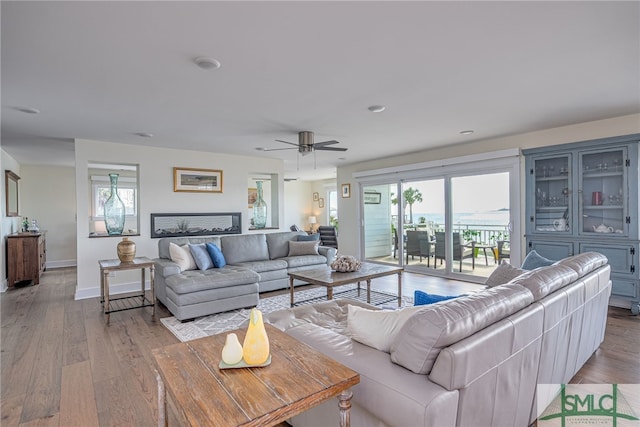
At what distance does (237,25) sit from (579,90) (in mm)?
3168

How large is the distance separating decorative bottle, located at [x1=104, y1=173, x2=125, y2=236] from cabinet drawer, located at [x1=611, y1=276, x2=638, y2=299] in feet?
22.1

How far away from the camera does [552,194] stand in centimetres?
452

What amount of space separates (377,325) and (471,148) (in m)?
4.88

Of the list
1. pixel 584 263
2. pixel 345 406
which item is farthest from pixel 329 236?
pixel 345 406

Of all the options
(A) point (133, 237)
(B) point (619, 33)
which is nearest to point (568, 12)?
(B) point (619, 33)

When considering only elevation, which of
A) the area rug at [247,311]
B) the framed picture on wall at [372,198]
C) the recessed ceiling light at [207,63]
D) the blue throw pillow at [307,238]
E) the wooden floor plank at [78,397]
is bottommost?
the wooden floor plank at [78,397]

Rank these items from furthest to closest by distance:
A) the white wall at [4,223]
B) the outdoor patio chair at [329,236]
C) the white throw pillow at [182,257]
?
the outdoor patio chair at [329,236] → the white wall at [4,223] → the white throw pillow at [182,257]

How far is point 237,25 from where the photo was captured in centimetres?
195

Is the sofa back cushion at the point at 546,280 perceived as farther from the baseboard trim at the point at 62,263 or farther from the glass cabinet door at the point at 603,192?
the baseboard trim at the point at 62,263

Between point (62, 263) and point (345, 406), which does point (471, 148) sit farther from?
point (62, 263)

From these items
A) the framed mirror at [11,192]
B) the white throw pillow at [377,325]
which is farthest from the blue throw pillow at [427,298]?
the framed mirror at [11,192]

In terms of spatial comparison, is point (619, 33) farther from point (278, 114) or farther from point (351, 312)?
point (278, 114)

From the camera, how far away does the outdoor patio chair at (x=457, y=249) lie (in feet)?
18.8

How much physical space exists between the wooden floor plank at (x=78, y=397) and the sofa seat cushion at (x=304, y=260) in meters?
2.88
